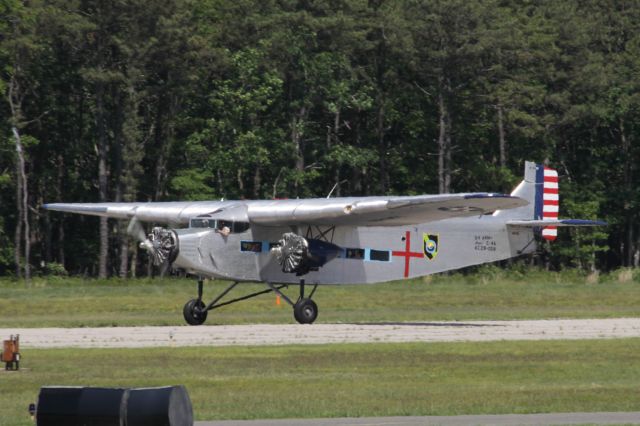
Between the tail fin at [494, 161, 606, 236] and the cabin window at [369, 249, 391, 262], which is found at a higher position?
the tail fin at [494, 161, 606, 236]

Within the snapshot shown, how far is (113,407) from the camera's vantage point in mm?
11867

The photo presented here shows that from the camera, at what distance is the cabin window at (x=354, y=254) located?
38.7m

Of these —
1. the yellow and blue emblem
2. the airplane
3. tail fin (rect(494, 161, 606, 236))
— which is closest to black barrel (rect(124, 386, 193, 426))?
the airplane

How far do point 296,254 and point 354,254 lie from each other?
2.91 m

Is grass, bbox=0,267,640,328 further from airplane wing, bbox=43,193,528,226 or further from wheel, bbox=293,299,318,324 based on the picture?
airplane wing, bbox=43,193,528,226

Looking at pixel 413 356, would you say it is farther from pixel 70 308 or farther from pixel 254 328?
pixel 70 308

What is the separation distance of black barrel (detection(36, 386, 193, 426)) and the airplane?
869 inches

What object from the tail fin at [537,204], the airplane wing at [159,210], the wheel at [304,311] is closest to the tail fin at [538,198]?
the tail fin at [537,204]

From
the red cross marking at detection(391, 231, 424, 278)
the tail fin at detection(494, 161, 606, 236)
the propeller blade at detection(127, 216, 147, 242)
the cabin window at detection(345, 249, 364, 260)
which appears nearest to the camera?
the cabin window at detection(345, 249, 364, 260)

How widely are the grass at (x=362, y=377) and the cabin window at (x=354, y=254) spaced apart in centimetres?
897

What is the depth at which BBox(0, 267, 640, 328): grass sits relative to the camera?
40000 millimetres

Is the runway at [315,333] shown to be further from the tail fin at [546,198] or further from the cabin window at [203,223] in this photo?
the tail fin at [546,198]

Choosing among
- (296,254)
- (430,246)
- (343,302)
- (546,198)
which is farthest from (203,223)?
(546,198)

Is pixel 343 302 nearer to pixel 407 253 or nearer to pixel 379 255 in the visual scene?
pixel 407 253
